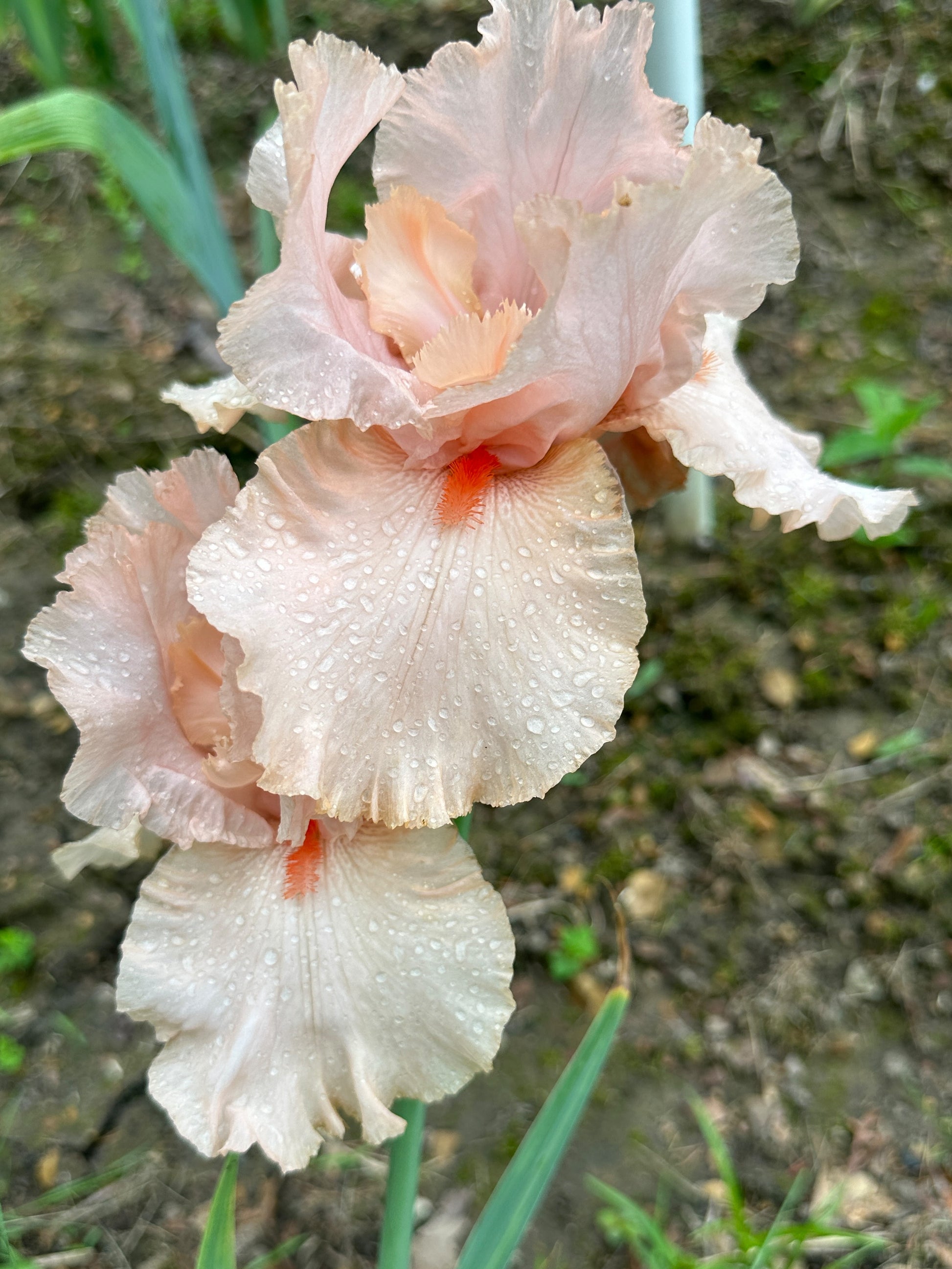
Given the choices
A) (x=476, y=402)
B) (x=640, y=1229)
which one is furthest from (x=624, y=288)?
(x=640, y=1229)

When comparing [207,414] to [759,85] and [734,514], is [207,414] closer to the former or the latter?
[734,514]

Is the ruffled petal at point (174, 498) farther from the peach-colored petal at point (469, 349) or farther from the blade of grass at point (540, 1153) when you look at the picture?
the blade of grass at point (540, 1153)

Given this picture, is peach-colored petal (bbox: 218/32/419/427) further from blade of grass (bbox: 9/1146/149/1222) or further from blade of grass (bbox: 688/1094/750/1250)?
blade of grass (bbox: 9/1146/149/1222)

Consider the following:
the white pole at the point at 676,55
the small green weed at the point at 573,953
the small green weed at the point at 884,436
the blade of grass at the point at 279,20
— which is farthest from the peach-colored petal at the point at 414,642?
the blade of grass at the point at 279,20

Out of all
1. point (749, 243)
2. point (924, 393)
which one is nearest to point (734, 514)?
point (924, 393)

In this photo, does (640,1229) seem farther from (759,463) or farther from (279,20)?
(279,20)

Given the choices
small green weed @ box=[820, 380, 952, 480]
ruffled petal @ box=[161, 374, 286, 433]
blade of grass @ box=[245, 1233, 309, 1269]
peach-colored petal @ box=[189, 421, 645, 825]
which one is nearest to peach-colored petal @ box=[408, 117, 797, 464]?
peach-colored petal @ box=[189, 421, 645, 825]
